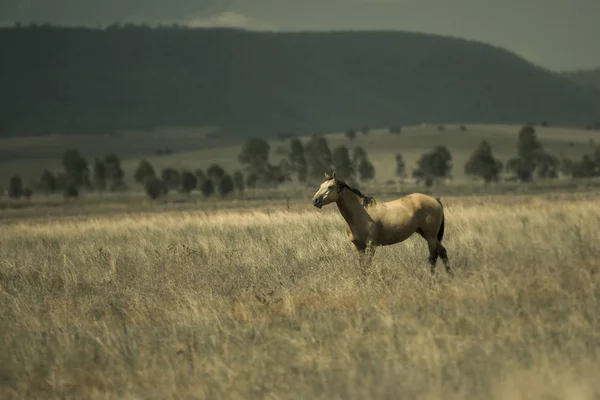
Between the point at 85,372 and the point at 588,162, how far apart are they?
101 m

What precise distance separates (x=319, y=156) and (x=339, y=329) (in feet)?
380

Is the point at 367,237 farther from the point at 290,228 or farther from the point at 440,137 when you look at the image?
the point at 440,137

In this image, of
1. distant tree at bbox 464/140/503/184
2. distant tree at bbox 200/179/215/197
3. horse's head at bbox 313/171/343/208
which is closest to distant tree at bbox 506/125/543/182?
distant tree at bbox 464/140/503/184

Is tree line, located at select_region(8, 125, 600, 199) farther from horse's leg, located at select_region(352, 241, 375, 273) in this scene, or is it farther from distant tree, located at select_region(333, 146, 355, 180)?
horse's leg, located at select_region(352, 241, 375, 273)

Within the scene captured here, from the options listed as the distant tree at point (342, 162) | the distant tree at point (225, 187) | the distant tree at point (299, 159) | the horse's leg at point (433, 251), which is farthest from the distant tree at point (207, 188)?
the horse's leg at point (433, 251)

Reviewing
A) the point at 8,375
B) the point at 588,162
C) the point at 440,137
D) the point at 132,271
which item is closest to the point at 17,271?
the point at 132,271

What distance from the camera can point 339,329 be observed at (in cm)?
979

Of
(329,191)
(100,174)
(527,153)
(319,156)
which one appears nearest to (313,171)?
(319,156)

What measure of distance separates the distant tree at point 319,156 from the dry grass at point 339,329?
10478cm

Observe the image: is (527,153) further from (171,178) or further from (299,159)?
(171,178)

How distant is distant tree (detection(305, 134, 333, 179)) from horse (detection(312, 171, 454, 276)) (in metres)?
103

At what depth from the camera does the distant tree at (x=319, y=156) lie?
120m

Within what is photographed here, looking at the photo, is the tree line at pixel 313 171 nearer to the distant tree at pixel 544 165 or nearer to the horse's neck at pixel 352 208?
the distant tree at pixel 544 165

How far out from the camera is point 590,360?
7.67 metres
